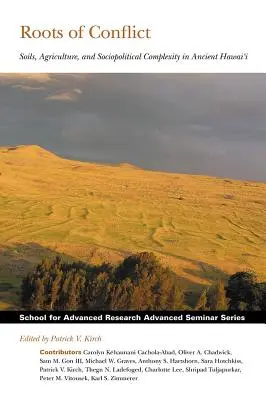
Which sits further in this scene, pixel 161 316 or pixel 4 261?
pixel 4 261

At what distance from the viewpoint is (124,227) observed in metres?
14.1

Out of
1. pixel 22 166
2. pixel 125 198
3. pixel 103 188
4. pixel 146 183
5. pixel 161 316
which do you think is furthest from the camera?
pixel 22 166

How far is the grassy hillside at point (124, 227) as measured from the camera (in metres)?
13.0

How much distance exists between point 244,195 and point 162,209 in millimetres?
8689

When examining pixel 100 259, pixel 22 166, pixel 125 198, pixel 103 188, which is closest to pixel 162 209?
pixel 125 198

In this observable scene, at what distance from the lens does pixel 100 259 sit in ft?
41.8

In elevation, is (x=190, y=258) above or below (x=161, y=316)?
above

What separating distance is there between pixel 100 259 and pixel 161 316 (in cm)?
452

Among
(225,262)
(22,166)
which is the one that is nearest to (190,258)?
(225,262)

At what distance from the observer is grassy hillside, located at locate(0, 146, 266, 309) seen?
1304 centimetres
